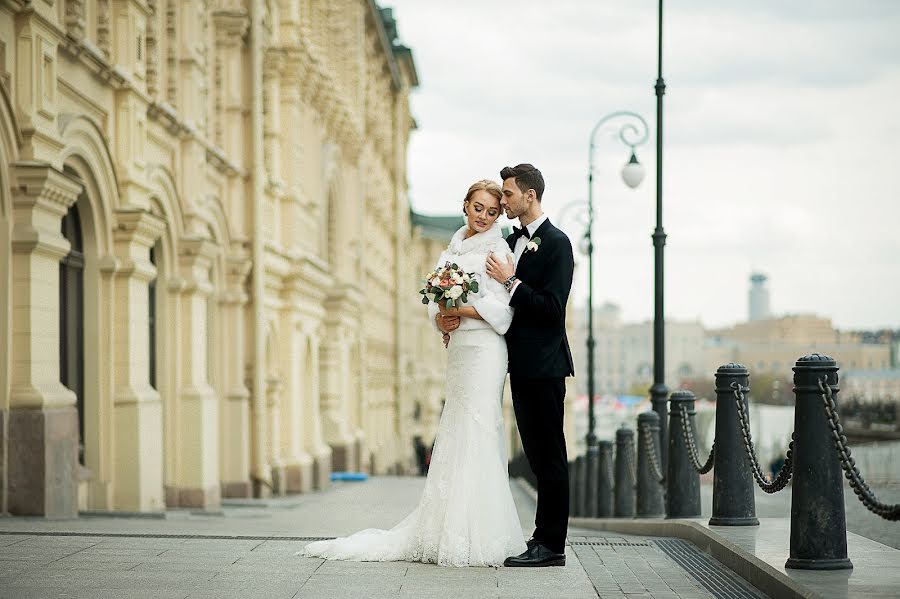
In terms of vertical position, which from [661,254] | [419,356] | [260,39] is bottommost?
[419,356]

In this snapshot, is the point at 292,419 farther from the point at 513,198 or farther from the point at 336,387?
the point at 513,198

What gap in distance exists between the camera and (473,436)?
836 cm

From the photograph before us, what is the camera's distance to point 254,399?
26328 mm

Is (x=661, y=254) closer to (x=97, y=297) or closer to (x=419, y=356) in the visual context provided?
(x=97, y=297)

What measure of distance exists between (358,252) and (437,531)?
114 ft

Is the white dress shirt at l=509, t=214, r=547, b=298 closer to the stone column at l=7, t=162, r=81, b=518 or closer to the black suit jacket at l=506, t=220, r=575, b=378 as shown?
the black suit jacket at l=506, t=220, r=575, b=378

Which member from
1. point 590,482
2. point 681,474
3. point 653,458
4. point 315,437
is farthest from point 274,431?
point 681,474

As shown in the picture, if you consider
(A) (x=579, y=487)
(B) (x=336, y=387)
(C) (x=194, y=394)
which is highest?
(C) (x=194, y=394)

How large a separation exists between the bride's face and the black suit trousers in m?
0.91

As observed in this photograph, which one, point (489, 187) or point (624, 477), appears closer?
point (489, 187)

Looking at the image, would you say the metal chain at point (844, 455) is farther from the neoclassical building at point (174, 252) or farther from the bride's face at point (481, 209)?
the neoclassical building at point (174, 252)

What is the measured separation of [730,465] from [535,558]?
2290mm

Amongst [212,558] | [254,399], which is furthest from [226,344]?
[212,558]

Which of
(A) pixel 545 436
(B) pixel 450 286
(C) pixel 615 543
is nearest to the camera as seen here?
(A) pixel 545 436
